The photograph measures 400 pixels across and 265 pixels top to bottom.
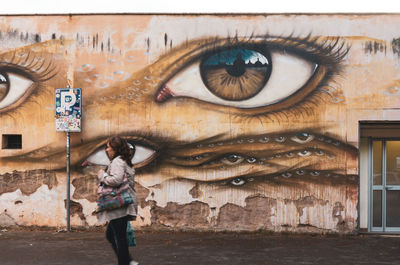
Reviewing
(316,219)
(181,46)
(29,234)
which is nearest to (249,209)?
(316,219)

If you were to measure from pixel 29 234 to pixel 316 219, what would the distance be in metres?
5.11

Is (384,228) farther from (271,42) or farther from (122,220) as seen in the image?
(122,220)

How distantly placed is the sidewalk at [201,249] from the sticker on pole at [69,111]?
1908 mm

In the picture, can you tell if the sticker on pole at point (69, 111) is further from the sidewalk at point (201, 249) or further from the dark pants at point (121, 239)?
the dark pants at point (121, 239)

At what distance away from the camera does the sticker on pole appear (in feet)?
28.5

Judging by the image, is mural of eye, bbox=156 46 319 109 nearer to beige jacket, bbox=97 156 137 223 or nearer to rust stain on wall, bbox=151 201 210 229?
rust stain on wall, bbox=151 201 210 229

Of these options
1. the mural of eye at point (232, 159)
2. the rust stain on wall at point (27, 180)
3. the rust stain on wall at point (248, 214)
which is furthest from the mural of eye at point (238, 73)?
the rust stain on wall at point (27, 180)

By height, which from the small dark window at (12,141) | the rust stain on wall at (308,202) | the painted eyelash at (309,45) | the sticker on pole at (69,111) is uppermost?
the painted eyelash at (309,45)

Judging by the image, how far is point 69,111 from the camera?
871 cm

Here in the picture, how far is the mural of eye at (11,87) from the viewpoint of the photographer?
8961 millimetres

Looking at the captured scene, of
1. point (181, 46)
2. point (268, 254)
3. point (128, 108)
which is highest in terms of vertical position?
point (181, 46)

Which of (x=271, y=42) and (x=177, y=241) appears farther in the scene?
(x=271, y=42)

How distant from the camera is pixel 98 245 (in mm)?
7680

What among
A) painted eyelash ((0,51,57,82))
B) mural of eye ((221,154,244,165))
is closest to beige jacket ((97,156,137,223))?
mural of eye ((221,154,244,165))
